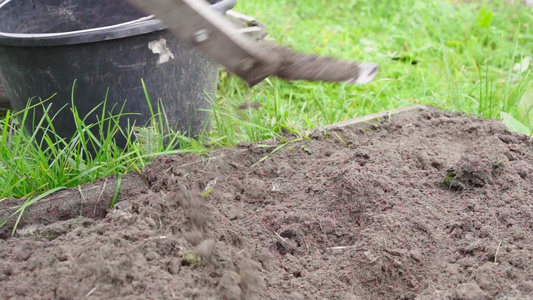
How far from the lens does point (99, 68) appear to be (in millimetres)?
2537

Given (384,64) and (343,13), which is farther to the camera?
(343,13)

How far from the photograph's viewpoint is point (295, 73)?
64.1 inches

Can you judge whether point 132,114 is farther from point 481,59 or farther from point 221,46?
point 481,59

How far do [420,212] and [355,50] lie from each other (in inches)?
97.3

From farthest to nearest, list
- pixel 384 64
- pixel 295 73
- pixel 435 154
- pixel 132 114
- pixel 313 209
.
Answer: pixel 384 64 → pixel 132 114 → pixel 435 154 → pixel 313 209 → pixel 295 73

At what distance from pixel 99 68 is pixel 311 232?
1.24m

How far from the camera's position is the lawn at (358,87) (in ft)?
7.63

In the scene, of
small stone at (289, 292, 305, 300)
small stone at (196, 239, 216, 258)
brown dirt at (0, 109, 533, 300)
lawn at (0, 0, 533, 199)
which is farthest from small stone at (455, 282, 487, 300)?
lawn at (0, 0, 533, 199)

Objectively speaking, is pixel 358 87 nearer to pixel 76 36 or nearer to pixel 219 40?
pixel 76 36

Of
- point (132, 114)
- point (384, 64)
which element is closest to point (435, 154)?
point (132, 114)

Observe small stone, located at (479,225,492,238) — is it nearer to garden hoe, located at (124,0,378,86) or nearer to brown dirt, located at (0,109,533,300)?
brown dirt, located at (0,109,533,300)

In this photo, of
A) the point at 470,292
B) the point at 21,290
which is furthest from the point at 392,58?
the point at 21,290

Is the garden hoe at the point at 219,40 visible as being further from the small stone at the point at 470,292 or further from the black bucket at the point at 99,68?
the black bucket at the point at 99,68

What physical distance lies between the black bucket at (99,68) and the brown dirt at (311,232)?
1.69 ft
